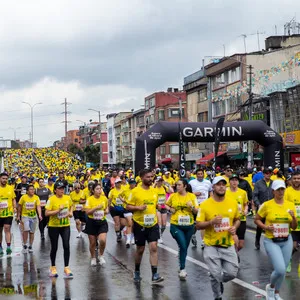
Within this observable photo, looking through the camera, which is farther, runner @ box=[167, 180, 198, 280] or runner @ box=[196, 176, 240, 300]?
runner @ box=[167, 180, 198, 280]

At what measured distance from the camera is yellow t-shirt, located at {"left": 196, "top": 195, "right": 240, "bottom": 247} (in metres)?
7.87

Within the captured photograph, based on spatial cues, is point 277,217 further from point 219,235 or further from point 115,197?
point 115,197

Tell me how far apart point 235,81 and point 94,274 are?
1794 inches

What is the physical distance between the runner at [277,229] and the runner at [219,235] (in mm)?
583

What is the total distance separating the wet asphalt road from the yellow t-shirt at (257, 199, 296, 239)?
41.7 inches

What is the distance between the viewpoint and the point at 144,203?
10.3 metres

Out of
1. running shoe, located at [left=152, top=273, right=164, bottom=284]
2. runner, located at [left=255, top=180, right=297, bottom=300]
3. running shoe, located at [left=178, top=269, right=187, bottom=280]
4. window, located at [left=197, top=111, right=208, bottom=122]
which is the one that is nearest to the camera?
runner, located at [left=255, top=180, right=297, bottom=300]

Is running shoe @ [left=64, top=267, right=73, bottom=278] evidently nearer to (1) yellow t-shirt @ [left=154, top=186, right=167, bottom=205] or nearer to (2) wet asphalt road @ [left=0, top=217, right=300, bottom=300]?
(2) wet asphalt road @ [left=0, top=217, right=300, bottom=300]

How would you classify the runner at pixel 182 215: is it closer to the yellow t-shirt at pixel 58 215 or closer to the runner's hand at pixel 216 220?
the yellow t-shirt at pixel 58 215

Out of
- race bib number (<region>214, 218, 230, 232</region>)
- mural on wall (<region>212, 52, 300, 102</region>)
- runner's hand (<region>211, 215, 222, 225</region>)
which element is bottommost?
race bib number (<region>214, 218, 230, 232</region>)

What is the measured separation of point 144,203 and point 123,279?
4.61ft

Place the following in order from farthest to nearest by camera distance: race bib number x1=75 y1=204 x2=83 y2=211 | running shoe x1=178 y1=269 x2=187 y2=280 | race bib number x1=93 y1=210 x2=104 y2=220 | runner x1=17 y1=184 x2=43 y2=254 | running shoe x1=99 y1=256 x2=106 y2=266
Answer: race bib number x1=75 y1=204 x2=83 y2=211 → runner x1=17 y1=184 x2=43 y2=254 → running shoe x1=99 y1=256 x2=106 y2=266 → race bib number x1=93 y1=210 x2=104 y2=220 → running shoe x1=178 y1=269 x2=187 y2=280

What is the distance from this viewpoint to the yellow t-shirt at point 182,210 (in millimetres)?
10789

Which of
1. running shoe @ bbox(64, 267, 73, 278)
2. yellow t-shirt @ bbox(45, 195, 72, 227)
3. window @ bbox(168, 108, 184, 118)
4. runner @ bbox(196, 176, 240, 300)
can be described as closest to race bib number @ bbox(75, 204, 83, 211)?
yellow t-shirt @ bbox(45, 195, 72, 227)
